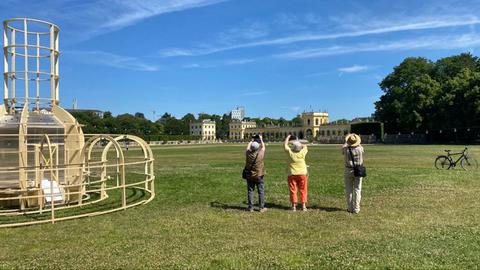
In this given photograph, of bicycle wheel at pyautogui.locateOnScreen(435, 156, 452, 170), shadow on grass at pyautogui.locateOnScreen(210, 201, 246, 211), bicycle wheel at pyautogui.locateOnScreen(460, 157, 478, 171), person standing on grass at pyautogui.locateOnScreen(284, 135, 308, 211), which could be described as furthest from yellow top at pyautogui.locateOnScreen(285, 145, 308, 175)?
bicycle wheel at pyautogui.locateOnScreen(460, 157, 478, 171)

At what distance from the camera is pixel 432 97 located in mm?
80562

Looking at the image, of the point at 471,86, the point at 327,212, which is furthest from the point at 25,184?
the point at 471,86

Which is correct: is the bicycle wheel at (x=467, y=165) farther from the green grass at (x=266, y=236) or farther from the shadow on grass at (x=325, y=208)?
the shadow on grass at (x=325, y=208)

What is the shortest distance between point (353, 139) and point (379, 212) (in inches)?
81.8

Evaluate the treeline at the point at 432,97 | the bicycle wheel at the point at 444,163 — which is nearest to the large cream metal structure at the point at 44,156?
the bicycle wheel at the point at 444,163

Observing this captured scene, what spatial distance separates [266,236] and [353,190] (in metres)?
3.73

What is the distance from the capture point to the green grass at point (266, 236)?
25.0 ft

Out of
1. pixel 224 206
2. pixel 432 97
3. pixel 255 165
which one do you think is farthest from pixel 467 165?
pixel 432 97

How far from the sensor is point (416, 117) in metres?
81.8

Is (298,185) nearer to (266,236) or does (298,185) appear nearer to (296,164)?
(296,164)

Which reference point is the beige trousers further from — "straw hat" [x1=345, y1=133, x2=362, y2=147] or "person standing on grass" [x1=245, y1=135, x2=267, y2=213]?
"person standing on grass" [x1=245, y1=135, x2=267, y2=213]

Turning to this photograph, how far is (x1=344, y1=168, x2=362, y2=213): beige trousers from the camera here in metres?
11.7

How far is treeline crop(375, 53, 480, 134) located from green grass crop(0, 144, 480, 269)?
67.5 metres

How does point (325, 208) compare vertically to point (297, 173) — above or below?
below
